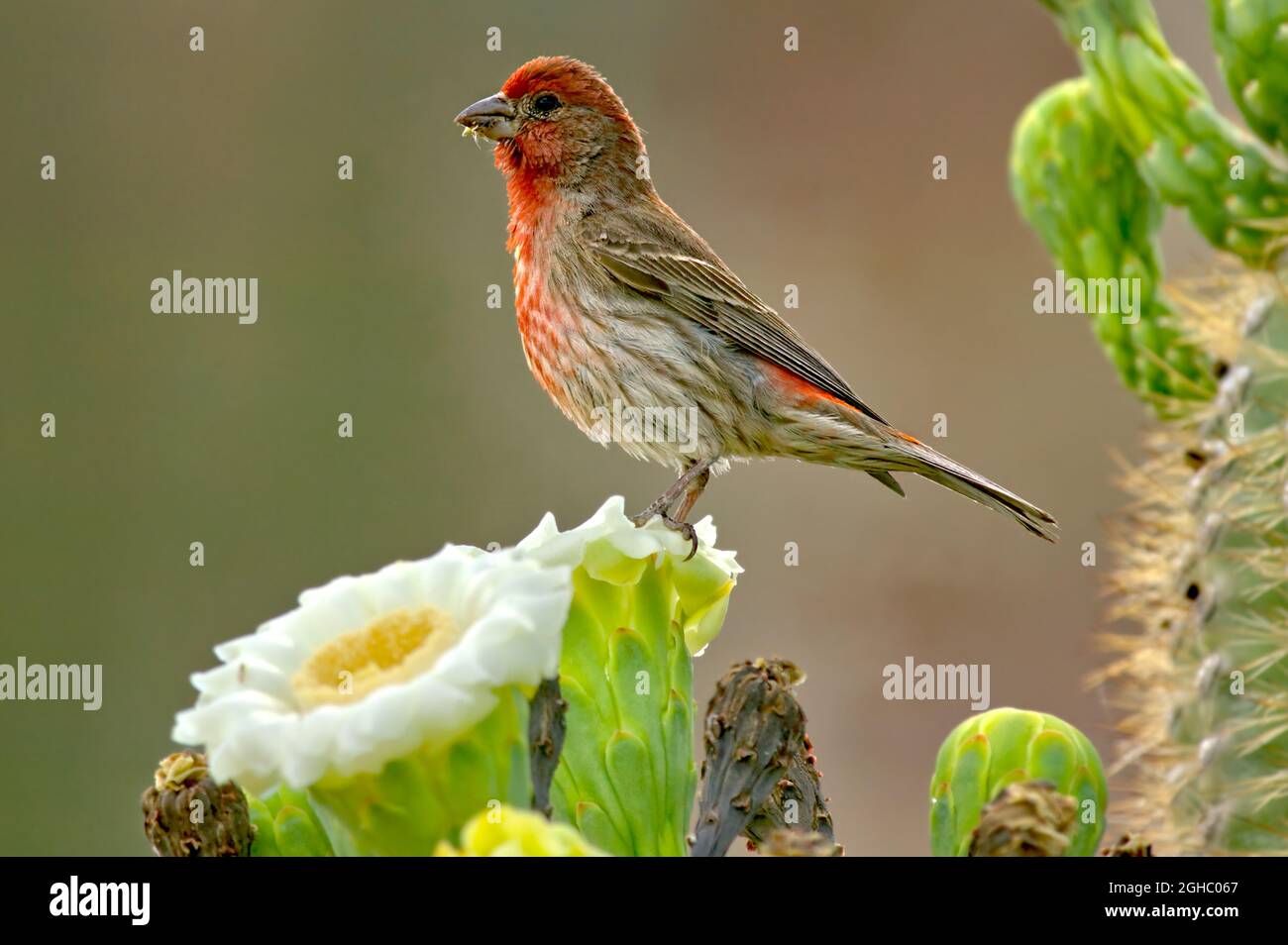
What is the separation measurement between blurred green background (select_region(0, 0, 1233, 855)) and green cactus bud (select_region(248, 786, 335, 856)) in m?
4.77

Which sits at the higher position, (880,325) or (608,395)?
(880,325)

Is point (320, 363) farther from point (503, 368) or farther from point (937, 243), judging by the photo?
point (937, 243)

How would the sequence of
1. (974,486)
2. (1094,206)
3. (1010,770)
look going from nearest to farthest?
(1010,770)
(974,486)
(1094,206)

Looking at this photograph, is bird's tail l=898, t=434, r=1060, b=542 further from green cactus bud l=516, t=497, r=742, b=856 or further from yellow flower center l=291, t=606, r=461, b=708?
yellow flower center l=291, t=606, r=461, b=708

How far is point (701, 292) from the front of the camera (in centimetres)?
389

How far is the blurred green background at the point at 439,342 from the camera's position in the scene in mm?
6992

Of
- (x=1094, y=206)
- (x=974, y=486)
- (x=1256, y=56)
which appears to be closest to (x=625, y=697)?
(x=974, y=486)

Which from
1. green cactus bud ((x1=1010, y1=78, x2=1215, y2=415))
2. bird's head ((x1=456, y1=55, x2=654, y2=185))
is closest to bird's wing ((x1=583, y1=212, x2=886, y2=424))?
bird's head ((x1=456, y1=55, x2=654, y2=185))

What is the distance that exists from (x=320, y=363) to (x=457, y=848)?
258 inches

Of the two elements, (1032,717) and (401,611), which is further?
(1032,717)

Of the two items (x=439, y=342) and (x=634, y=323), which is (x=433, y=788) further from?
(x=439, y=342)

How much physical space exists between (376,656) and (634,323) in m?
2.31

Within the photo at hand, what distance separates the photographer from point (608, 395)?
143 inches
